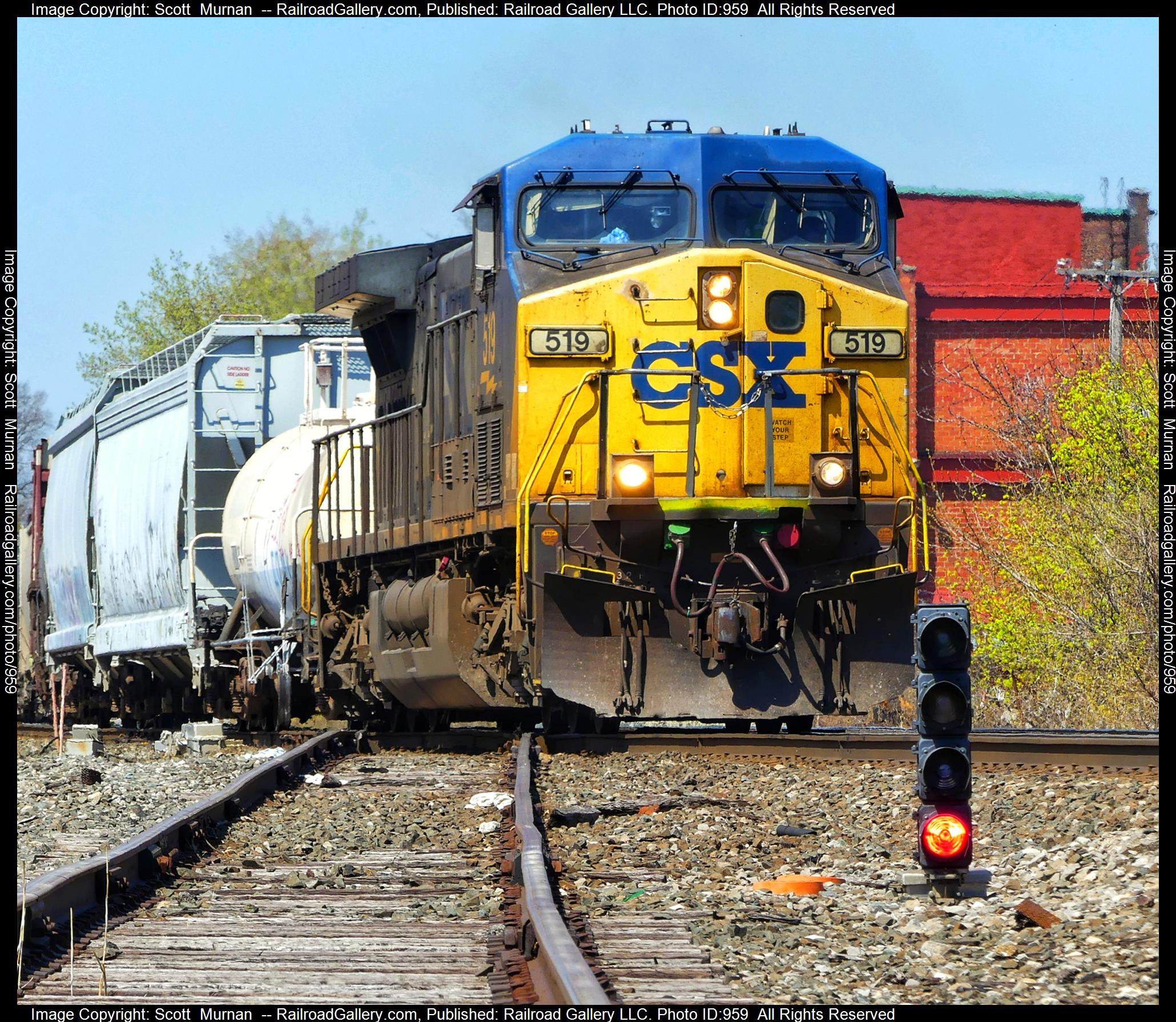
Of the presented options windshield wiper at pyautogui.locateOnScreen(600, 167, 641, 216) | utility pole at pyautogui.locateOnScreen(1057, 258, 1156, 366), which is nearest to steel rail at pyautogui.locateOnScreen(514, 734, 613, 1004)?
windshield wiper at pyautogui.locateOnScreen(600, 167, 641, 216)

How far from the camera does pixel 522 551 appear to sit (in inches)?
394

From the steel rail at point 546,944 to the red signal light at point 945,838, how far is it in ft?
4.29

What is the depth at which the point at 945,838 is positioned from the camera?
5.64m

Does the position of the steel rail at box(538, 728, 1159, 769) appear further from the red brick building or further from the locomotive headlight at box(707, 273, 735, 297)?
the red brick building

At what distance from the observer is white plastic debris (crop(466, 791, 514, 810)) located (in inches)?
337

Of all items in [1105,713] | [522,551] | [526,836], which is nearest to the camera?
[526,836]

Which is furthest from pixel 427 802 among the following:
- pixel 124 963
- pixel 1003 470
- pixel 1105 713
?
pixel 1003 470

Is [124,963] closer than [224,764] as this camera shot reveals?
Yes

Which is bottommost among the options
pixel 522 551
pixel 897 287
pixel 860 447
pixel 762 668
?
pixel 762 668

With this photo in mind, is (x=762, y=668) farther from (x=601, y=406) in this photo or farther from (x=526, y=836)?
(x=526, y=836)

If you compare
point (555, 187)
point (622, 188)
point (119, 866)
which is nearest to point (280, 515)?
point (555, 187)

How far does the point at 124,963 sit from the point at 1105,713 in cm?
1227

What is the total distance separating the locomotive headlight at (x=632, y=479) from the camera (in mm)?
10070

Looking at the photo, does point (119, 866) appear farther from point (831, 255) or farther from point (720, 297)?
point (831, 255)
